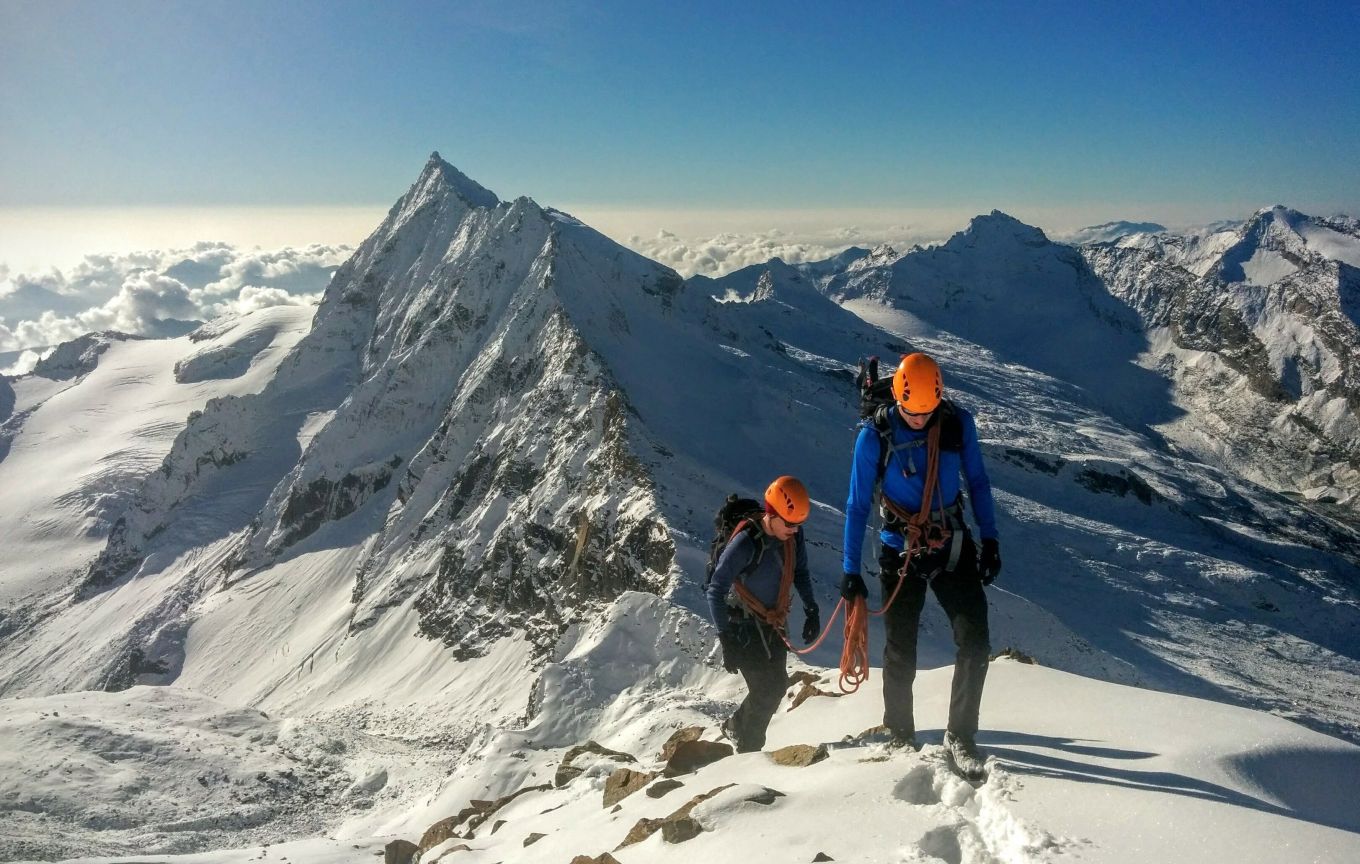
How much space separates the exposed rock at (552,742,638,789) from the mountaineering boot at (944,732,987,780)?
9433mm

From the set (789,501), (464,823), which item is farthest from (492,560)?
(789,501)

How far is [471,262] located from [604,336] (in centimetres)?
3440

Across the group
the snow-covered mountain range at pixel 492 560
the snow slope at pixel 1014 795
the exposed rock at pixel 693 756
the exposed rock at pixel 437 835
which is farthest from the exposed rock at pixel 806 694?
the exposed rock at pixel 437 835

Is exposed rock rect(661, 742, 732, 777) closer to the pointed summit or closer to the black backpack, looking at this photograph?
the black backpack

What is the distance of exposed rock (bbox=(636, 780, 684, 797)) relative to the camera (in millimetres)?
11281

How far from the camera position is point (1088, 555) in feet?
280

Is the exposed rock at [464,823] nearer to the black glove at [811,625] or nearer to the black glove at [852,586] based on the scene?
the black glove at [811,625]

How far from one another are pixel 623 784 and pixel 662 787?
77.2 inches

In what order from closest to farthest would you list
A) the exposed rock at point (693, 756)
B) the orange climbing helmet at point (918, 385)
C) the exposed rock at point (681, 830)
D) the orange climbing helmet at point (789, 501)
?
the orange climbing helmet at point (918, 385)
the exposed rock at point (681, 830)
the orange climbing helmet at point (789, 501)
the exposed rock at point (693, 756)

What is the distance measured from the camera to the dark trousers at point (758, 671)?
1207cm

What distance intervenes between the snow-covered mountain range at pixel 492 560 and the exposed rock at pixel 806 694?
0.85 meters

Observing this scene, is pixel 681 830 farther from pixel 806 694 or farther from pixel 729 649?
pixel 806 694

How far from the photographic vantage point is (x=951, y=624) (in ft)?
28.0

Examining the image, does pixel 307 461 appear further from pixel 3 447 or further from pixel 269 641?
pixel 3 447
